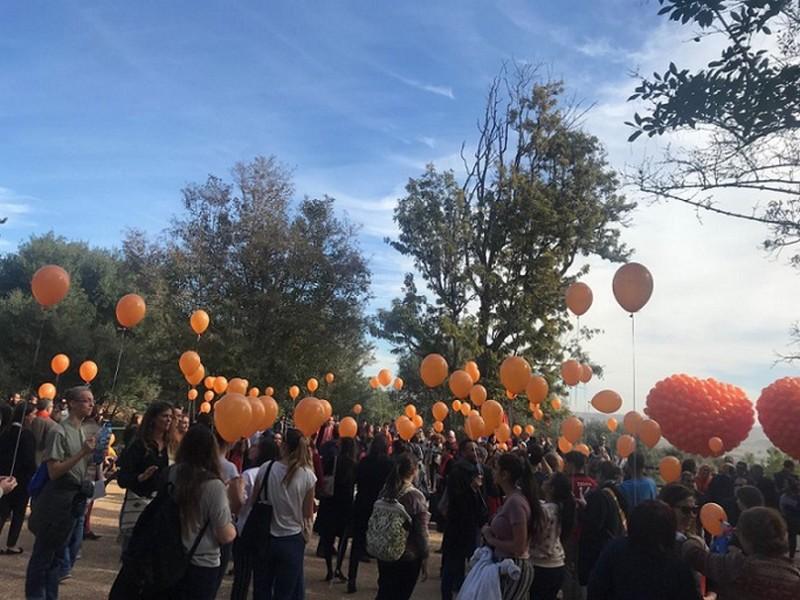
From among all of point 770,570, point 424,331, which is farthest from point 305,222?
point 770,570

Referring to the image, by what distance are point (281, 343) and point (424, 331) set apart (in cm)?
550

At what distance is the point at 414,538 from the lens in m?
4.46

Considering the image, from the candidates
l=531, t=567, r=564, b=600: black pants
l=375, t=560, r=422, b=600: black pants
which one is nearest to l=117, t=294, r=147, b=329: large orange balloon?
l=375, t=560, r=422, b=600: black pants

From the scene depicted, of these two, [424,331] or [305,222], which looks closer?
[424,331]

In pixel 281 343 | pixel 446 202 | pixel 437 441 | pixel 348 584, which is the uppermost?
pixel 446 202

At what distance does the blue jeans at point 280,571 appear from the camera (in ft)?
14.5

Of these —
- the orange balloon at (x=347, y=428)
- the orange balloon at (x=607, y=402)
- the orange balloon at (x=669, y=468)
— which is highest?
the orange balloon at (x=607, y=402)

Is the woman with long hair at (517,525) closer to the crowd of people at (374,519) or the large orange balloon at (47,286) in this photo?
the crowd of people at (374,519)

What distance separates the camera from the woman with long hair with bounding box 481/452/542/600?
3.73 meters

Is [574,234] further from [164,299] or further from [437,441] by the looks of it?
[164,299]

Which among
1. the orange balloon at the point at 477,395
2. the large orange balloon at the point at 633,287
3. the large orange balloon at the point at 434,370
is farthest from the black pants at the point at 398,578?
the orange balloon at the point at 477,395

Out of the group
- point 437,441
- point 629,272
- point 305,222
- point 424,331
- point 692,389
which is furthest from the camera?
point 305,222

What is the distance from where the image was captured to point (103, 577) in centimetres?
612

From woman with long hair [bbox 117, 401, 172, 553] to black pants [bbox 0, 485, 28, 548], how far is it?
3.68 meters
